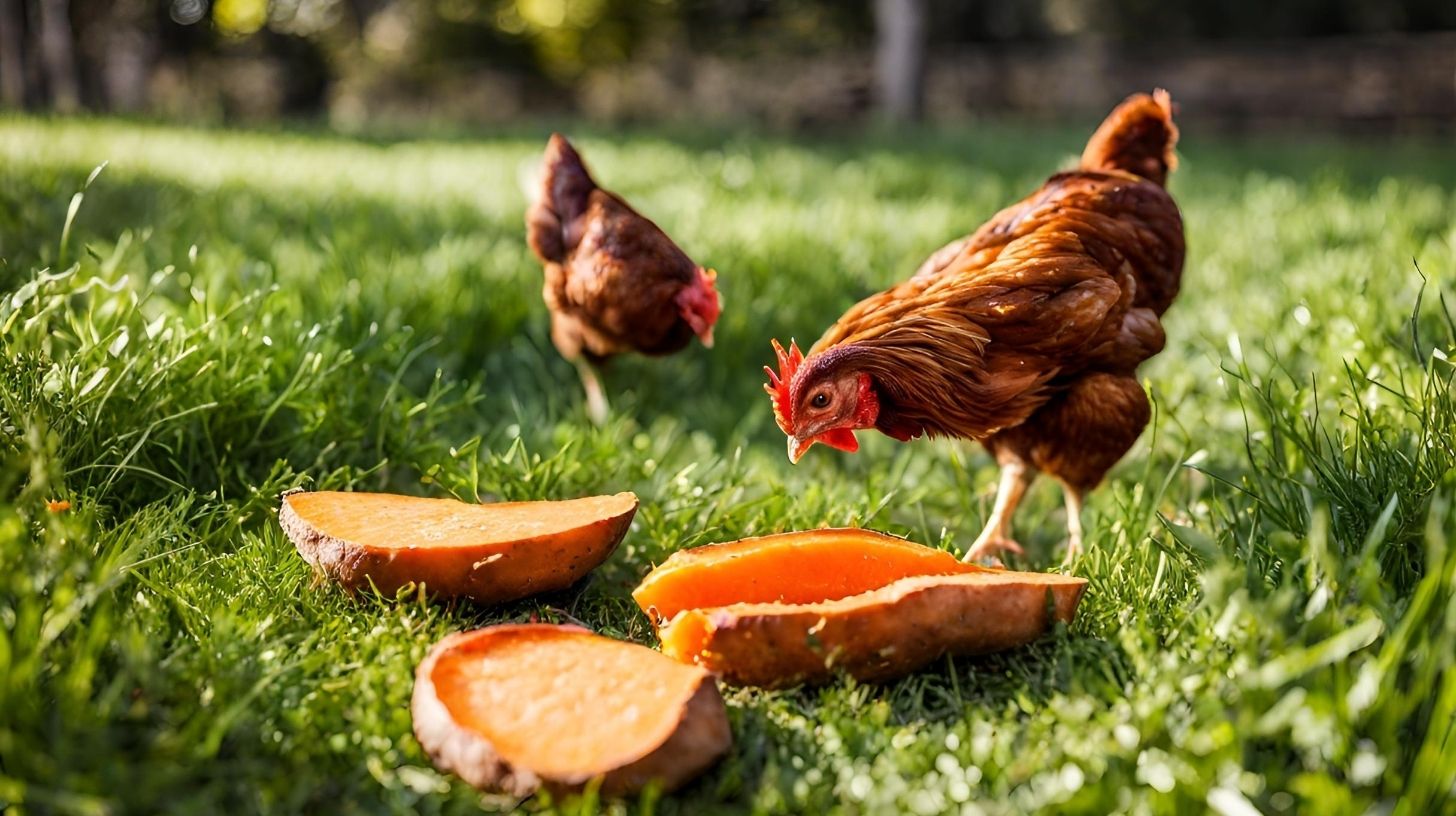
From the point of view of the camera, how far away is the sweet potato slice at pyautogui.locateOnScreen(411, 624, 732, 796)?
1.49 m

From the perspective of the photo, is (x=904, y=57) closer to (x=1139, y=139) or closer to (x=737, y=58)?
(x=737, y=58)

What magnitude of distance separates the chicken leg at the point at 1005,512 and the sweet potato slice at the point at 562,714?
1.06 metres

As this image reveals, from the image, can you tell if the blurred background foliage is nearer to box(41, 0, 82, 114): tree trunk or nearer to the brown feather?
box(41, 0, 82, 114): tree trunk

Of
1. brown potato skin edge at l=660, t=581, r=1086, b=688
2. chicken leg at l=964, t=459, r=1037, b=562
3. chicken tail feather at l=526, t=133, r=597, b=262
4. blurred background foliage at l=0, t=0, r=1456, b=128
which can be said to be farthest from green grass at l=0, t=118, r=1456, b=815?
blurred background foliage at l=0, t=0, r=1456, b=128

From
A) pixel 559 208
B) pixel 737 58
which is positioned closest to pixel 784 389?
pixel 559 208

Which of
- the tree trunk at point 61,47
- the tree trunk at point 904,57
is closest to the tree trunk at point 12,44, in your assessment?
the tree trunk at point 61,47

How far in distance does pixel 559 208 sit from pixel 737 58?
16.9m

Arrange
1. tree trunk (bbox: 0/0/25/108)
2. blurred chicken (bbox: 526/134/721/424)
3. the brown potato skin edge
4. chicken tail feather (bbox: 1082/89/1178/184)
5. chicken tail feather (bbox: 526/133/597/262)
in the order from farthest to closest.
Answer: tree trunk (bbox: 0/0/25/108)
chicken tail feather (bbox: 526/133/597/262)
blurred chicken (bbox: 526/134/721/424)
chicken tail feather (bbox: 1082/89/1178/184)
the brown potato skin edge

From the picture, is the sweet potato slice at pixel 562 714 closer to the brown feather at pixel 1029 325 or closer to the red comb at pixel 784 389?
the red comb at pixel 784 389

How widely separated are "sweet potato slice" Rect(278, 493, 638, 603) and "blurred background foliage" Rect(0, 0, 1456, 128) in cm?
1447

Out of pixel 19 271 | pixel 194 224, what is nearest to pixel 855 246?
pixel 194 224

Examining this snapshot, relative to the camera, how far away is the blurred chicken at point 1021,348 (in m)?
2.23

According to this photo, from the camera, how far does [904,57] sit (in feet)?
47.8

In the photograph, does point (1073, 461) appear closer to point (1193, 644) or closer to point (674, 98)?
point (1193, 644)
